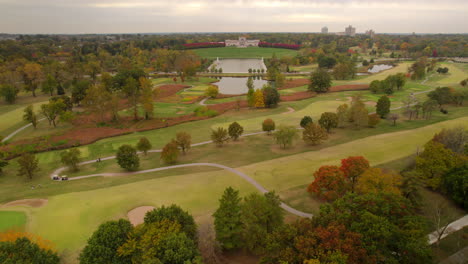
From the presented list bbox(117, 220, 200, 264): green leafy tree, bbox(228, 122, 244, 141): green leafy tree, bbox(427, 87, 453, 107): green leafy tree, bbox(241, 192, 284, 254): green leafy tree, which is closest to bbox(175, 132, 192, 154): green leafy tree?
bbox(228, 122, 244, 141): green leafy tree

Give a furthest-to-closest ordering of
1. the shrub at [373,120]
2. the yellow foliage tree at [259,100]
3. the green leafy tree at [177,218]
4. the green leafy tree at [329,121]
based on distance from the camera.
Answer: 1. the yellow foliage tree at [259,100]
2. the shrub at [373,120]
3. the green leafy tree at [329,121]
4. the green leafy tree at [177,218]

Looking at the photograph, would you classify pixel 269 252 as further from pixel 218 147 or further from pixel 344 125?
pixel 344 125

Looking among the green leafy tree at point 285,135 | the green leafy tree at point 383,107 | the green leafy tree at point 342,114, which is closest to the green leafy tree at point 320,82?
the green leafy tree at point 383,107

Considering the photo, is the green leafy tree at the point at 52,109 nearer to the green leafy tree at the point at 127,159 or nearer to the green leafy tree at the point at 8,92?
the green leafy tree at the point at 8,92

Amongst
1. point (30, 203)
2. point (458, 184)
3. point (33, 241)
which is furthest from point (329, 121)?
point (30, 203)

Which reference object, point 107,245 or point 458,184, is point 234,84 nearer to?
point 458,184

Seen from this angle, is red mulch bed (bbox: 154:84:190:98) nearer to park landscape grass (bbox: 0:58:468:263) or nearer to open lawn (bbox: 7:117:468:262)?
park landscape grass (bbox: 0:58:468:263)
